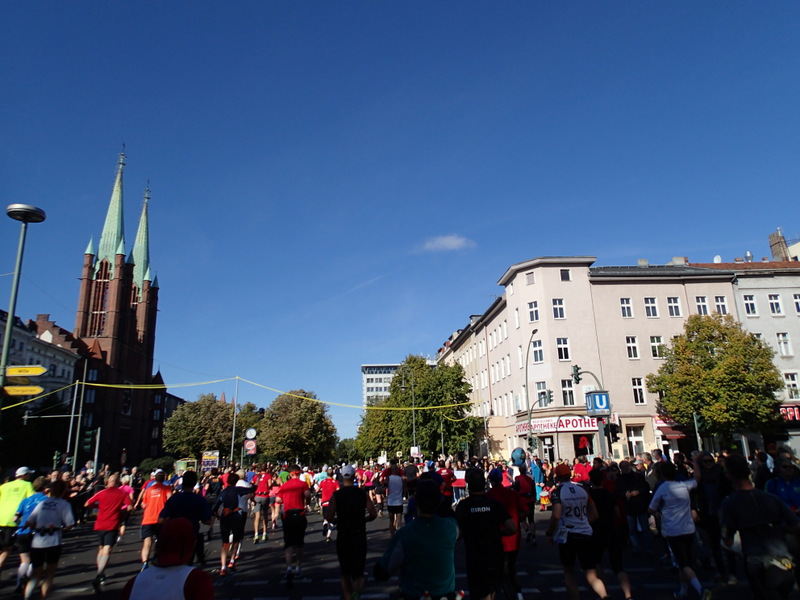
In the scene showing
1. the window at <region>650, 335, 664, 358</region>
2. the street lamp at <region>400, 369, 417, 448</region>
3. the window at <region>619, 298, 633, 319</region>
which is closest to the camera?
the window at <region>650, 335, 664, 358</region>

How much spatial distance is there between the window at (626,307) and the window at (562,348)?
17.4 feet

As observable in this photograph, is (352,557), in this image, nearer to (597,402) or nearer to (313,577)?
(313,577)

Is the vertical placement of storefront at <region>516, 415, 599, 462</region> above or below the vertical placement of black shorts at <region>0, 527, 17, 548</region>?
above

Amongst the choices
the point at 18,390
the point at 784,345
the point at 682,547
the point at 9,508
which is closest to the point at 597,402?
the point at 682,547

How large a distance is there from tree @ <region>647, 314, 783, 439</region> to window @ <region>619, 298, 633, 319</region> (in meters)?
4.88

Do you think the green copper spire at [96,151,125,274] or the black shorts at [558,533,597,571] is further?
the green copper spire at [96,151,125,274]

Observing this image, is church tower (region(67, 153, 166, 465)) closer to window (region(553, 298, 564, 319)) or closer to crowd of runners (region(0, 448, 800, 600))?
window (region(553, 298, 564, 319))

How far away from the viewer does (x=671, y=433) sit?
39438 millimetres

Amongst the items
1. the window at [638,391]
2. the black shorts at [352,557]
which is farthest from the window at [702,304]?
the black shorts at [352,557]

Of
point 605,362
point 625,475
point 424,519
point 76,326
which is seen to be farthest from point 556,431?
point 76,326

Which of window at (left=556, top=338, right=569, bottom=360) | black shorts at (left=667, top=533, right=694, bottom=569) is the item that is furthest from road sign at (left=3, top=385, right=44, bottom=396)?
window at (left=556, top=338, right=569, bottom=360)

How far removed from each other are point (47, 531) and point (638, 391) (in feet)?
131

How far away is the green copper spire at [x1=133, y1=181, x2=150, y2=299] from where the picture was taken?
10312 cm

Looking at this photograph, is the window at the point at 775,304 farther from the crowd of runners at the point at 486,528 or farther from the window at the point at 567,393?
the crowd of runners at the point at 486,528
